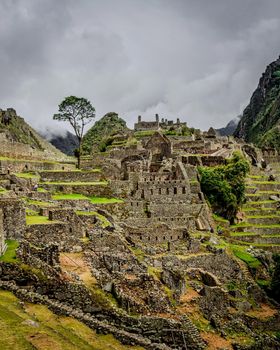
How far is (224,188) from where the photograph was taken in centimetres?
4400

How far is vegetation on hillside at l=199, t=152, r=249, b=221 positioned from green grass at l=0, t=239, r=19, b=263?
1004 inches

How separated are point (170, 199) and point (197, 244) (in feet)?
19.5

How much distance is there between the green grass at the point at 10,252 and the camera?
60.8 ft

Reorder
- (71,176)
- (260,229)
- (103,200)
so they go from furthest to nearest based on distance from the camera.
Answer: (260,229), (71,176), (103,200)

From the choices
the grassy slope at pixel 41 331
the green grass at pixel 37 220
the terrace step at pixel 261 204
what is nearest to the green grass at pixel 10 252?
the grassy slope at pixel 41 331

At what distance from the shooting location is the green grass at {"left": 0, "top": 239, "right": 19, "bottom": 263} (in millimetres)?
18531

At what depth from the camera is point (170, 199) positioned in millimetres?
38938

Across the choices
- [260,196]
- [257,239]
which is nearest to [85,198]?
[257,239]

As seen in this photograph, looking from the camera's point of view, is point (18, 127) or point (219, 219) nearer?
point (219, 219)

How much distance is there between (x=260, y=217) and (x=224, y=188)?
5.44 m

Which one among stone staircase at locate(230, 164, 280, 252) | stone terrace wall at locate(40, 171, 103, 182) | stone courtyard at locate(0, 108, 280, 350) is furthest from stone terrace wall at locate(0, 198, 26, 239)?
stone staircase at locate(230, 164, 280, 252)

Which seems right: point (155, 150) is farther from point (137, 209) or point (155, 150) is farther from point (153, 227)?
point (153, 227)

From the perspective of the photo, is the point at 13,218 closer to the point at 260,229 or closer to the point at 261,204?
the point at 260,229

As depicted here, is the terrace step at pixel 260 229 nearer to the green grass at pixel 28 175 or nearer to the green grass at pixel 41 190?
the green grass at pixel 41 190
